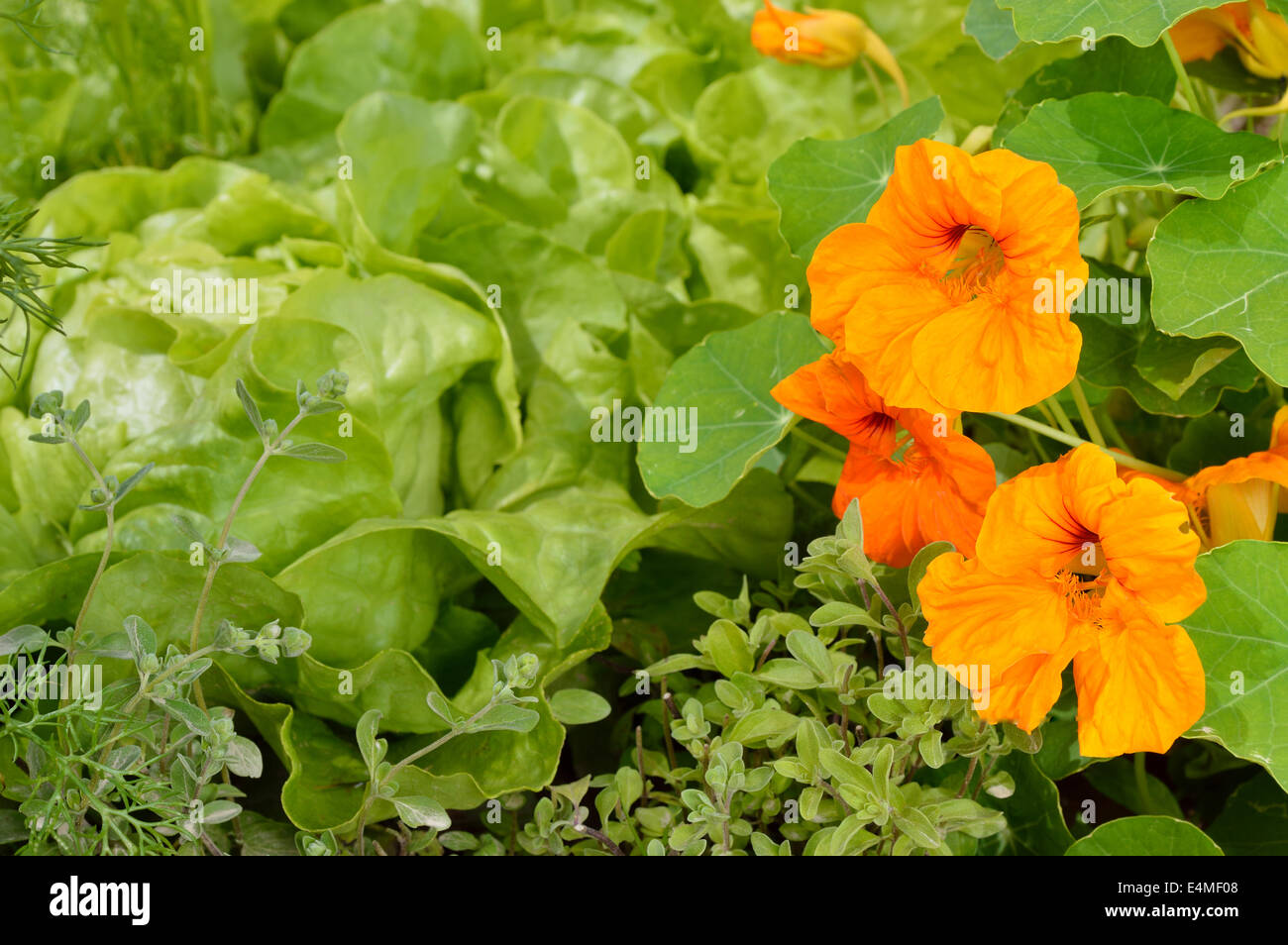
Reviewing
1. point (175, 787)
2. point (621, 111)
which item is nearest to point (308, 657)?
point (175, 787)

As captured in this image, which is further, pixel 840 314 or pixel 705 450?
pixel 705 450

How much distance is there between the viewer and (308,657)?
81 centimetres

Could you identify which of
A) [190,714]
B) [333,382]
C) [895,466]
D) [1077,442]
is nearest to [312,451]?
[333,382]

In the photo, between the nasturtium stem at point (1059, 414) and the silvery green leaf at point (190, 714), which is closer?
the silvery green leaf at point (190, 714)

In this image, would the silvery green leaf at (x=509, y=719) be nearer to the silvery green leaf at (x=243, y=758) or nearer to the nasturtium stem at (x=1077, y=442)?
the silvery green leaf at (x=243, y=758)

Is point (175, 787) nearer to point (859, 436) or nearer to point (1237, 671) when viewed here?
point (859, 436)

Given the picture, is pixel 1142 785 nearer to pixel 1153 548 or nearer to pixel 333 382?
pixel 1153 548

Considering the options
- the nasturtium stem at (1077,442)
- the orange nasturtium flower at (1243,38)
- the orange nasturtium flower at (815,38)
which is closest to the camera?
the nasturtium stem at (1077,442)

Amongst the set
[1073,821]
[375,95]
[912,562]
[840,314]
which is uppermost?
[375,95]

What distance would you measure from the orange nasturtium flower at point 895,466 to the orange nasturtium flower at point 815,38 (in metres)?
0.42

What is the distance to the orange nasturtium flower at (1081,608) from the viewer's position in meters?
0.62

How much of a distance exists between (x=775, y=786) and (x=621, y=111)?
806 mm

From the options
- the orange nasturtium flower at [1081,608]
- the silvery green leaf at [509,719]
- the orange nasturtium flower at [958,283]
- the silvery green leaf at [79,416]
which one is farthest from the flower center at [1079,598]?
the silvery green leaf at [79,416]

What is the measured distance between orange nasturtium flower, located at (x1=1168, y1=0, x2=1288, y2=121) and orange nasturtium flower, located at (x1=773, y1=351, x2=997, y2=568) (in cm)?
34
